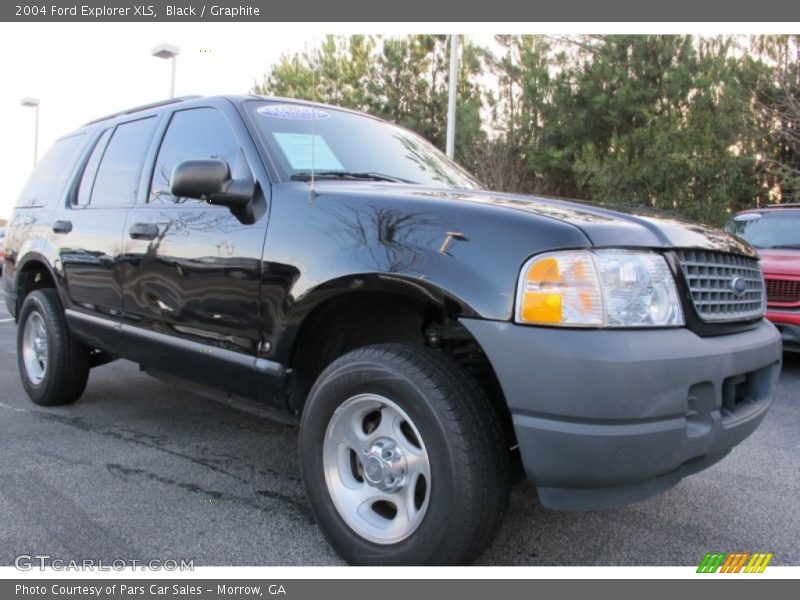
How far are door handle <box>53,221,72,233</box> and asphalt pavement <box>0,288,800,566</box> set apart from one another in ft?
3.95

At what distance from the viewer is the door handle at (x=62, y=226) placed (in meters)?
4.19

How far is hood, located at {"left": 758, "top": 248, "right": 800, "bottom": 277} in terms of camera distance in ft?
20.6

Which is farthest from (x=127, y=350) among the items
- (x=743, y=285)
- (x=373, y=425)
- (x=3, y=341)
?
(x=3, y=341)

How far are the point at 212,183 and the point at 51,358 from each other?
7.78 ft

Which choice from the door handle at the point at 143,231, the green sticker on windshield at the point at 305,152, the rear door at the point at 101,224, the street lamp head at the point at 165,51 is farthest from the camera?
the street lamp head at the point at 165,51

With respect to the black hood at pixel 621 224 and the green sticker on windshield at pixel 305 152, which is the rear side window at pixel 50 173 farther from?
the black hood at pixel 621 224

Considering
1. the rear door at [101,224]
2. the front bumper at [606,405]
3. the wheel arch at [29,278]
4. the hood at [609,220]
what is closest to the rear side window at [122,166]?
the rear door at [101,224]

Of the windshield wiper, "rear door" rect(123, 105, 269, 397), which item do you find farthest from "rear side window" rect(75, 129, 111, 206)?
the windshield wiper

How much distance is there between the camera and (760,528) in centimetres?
282

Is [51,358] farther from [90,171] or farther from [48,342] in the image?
[90,171]

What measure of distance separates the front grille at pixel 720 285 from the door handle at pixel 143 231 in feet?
8.04

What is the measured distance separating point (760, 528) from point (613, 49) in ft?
42.2

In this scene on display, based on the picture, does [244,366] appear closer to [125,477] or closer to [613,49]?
[125,477]
